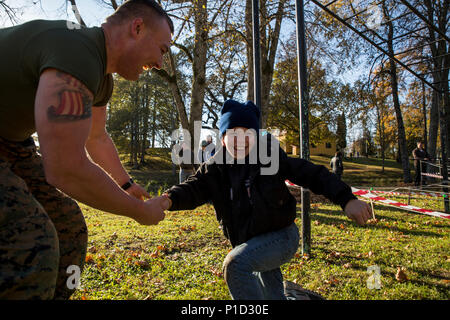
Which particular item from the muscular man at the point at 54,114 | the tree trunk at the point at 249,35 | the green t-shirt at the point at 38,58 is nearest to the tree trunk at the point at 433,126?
the tree trunk at the point at 249,35

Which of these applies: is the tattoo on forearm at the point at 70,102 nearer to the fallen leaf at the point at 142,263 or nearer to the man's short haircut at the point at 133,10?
the man's short haircut at the point at 133,10

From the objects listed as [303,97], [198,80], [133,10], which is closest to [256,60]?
[303,97]

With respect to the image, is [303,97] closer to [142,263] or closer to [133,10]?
[133,10]

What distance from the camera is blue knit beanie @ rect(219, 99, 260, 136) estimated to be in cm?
262

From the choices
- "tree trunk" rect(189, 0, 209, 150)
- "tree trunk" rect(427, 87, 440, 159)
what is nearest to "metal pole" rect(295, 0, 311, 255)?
"tree trunk" rect(189, 0, 209, 150)

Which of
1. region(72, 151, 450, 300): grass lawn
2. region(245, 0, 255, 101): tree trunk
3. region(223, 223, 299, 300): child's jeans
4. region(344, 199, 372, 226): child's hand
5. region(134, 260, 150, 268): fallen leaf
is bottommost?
region(72, 151, 450, 300): grass lawn

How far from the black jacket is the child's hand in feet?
0.21

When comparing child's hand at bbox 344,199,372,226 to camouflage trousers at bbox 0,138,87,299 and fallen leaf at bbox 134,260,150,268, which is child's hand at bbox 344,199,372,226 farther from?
fallen leaf at bbox 134,260,150,268

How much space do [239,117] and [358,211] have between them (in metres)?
1.24

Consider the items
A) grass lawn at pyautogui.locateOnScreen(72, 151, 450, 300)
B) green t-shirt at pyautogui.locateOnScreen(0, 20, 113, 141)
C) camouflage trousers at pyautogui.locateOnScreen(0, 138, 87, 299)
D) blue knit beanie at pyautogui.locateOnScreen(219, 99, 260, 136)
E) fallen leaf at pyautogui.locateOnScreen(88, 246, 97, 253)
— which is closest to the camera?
camouflage trousers at pyautogui.locateOnScreen(0, 138, 87, 299)

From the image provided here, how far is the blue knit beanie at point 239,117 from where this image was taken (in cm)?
262

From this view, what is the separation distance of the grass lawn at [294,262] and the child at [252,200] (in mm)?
1158
